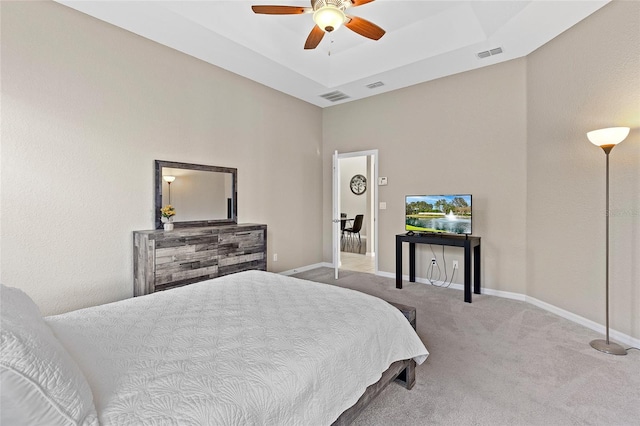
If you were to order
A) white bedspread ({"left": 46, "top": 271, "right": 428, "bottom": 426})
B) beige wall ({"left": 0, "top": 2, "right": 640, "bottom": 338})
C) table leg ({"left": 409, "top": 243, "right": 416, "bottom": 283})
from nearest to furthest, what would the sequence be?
white bedspread ({"left": 46, "top": 271, "right": 428, "bottom": 426}) → beige wall ({"left": 0, "top": 2, "right": 640, "bottom": 338}) → table leg ({"left": 409, "top": 243, "right": 416, "bottom": 283})

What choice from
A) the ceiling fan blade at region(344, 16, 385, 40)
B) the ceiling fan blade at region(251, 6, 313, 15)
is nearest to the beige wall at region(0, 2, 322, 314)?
the ceiling fan blade at region(251, 6, 313, 15)

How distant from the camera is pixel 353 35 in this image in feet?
13.0

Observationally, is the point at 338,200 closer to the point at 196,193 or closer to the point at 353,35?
the point at 196,193

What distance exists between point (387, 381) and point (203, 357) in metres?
1.02

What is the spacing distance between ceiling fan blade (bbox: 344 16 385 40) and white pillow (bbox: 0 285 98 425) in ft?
9.38

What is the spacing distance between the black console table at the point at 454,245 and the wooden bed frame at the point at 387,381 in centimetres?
197

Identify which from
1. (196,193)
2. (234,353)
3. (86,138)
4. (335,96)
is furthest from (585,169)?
(86,138)

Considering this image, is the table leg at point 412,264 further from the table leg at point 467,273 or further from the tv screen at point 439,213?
the table leg at point 467,273

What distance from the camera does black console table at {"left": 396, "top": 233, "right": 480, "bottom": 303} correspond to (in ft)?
12.1

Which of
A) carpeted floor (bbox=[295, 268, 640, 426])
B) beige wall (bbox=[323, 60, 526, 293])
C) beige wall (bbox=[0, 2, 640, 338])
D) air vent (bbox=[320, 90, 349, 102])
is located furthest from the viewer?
air vent (bbox=[320, 90, 349, 102])

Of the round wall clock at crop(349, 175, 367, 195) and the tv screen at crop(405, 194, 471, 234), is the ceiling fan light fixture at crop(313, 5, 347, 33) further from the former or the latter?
the round wall clock at crop(349, 175, 367, 195)

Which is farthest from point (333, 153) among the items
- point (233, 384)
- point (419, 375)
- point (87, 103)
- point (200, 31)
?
point (233, 384)

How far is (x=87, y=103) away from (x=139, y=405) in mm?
3061

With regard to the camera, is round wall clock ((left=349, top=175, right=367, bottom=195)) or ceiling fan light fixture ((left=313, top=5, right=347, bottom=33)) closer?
ceiling fan light fixture ((left=313, top=5, right=347, bottom=33))
